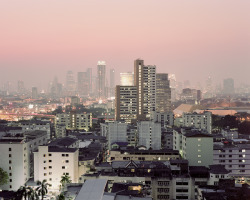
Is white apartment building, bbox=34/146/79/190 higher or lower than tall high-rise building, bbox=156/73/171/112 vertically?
lower

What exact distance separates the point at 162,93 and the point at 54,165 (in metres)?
48.2

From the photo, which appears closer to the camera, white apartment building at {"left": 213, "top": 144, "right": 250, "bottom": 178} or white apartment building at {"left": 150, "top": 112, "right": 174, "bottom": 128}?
white apartment building at {"left": 213, "top": 144, "right": 250, "bottom": 178}

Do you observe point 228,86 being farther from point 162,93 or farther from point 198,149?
point 198,149

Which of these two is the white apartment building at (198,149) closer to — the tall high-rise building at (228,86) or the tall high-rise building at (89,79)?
the tall high-rise building at (228,86)

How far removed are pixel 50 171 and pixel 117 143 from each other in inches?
352

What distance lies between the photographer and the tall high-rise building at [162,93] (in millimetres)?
65250

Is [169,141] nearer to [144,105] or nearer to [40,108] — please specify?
[144,105]

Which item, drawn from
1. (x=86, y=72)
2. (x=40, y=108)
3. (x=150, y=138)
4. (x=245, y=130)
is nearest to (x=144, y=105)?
(x=245, y=130)

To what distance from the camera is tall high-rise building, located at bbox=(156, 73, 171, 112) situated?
214 feet

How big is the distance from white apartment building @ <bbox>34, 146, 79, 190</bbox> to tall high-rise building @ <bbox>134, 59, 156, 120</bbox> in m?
25.5

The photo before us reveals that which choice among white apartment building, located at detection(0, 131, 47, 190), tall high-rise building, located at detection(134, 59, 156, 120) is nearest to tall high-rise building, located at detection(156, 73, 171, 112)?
tall high-rise building, located at detection(134, 59, 156, 120)

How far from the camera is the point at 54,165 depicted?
18859 mm

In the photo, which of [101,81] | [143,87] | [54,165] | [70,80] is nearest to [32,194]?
[54,165]

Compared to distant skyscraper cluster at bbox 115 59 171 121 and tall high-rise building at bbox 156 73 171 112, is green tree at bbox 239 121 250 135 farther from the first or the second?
tall high-rise building at bbox 156 73 171 112
